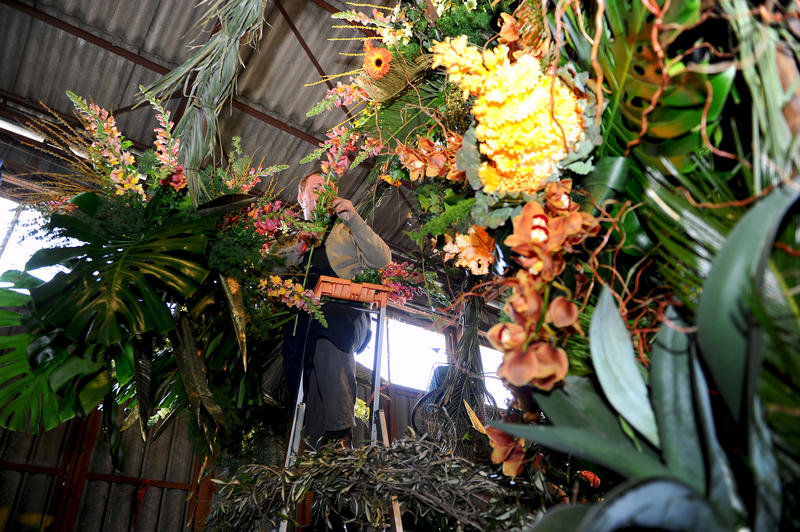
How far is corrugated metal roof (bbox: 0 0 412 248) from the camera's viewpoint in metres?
3.79

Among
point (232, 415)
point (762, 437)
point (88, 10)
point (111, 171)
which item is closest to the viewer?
point (762, 437)

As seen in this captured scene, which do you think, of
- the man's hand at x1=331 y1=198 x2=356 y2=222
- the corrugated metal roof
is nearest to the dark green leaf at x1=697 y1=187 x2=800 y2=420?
the man's hand at x1=331 y1=198 x2=356 y2=222

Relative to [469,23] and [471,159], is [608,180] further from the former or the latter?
[469,23]

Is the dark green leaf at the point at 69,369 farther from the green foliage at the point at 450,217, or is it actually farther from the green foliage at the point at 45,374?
the green foliage at the point at 450,217

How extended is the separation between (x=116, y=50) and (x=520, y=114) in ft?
14.1

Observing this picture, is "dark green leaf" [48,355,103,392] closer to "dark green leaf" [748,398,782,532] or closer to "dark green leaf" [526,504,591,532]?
"dark green leaf" [526,504,591,532]

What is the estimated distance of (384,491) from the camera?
896mm

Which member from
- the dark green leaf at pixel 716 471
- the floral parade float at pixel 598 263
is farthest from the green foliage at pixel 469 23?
the dark green leaf at pixel 716 471

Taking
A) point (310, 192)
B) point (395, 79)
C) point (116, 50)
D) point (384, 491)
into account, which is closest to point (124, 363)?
point (310, 192)


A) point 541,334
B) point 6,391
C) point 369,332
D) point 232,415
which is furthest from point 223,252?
point 541,334

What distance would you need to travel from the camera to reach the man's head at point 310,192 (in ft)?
6.56

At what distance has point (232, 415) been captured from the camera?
160cm

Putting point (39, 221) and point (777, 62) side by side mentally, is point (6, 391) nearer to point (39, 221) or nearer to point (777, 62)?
point (39, 221)

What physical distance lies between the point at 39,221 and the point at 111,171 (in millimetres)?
303
